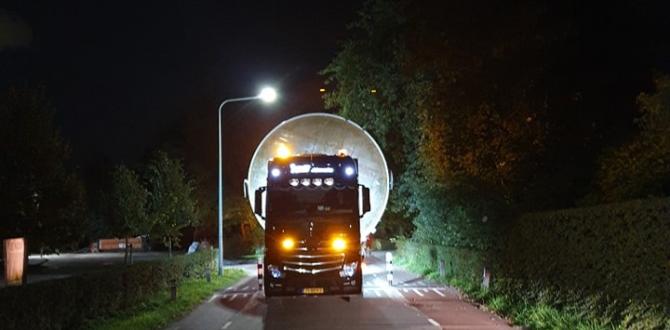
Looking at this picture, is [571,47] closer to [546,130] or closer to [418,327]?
[546,130]

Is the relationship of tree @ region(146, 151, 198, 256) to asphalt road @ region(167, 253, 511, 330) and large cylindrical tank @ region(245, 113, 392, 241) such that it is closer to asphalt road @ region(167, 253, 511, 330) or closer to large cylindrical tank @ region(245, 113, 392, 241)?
large cylindrical tank @ region(245, 113, 392, 241)

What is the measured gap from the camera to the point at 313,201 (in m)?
18.6

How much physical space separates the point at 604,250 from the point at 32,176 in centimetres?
1482

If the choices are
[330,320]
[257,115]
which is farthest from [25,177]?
[257,115]

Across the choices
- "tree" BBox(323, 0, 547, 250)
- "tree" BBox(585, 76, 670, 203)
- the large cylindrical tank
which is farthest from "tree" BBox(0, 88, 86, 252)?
"tree" BBox(585, 76, 670, 203)

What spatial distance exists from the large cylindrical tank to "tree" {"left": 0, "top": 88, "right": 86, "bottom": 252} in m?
5.83

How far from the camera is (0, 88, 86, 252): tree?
20.7 meters

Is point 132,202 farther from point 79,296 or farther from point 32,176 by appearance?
point 79,296

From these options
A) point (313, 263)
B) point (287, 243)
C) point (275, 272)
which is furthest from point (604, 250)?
point (275, 272)

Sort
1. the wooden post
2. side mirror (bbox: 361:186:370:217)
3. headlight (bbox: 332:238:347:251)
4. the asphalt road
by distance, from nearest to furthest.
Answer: the asphalt road < headlight (bbox: 332:238:347:251) < side mirror (bbox: 361:186:370:217) < the wooden post

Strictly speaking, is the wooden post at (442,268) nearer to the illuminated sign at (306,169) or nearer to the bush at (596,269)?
the bush at (596,269)

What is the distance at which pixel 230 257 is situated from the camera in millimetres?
59094

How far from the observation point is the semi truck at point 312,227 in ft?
59.5

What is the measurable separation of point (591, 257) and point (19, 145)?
49.1 ft
